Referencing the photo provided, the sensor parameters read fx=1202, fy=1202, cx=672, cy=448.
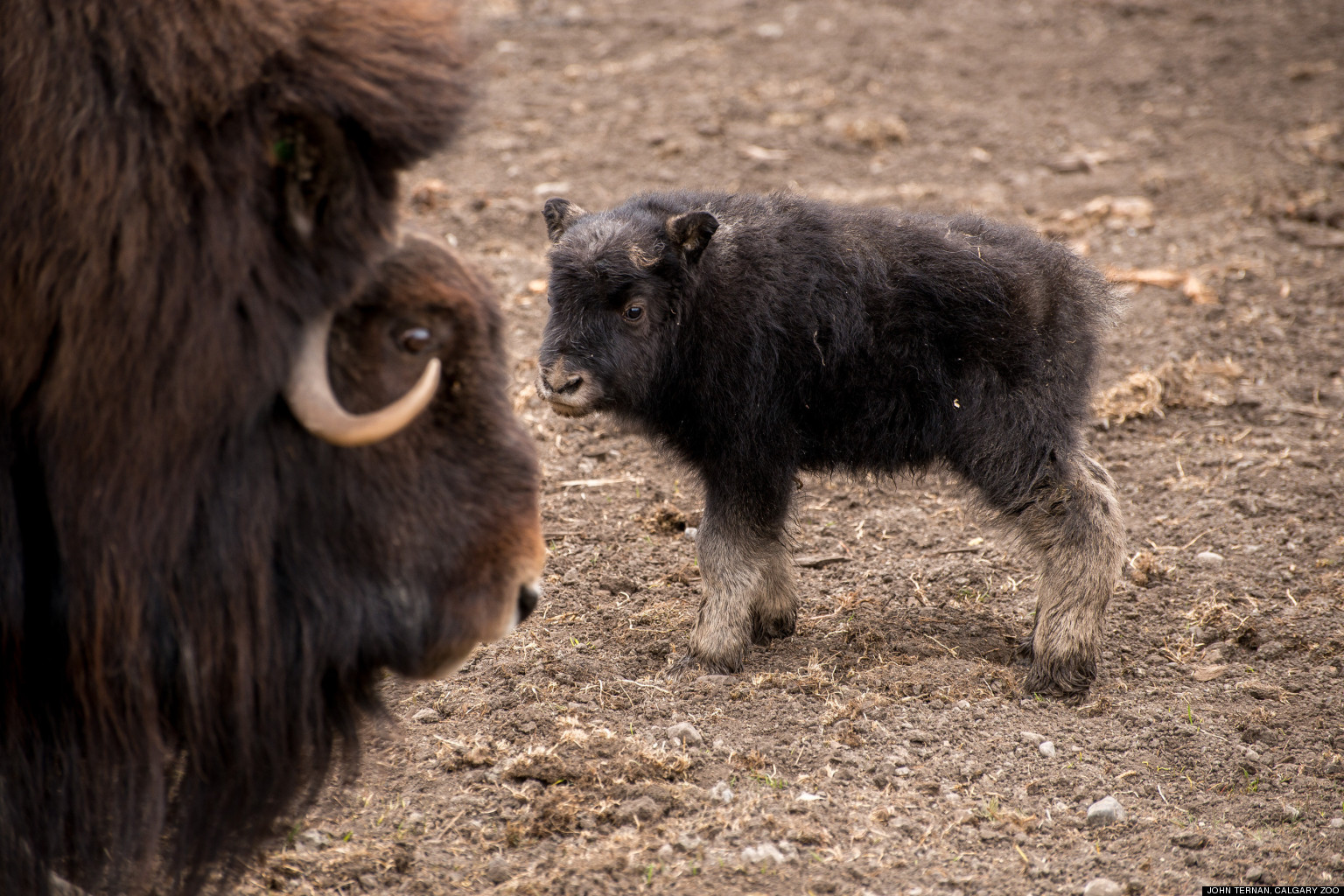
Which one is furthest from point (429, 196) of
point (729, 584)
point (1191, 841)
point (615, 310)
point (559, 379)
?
point (1191, 841)

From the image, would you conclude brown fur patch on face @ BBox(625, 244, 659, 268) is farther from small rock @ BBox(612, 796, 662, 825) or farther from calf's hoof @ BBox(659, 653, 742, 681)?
small rock @ BBox(612, 796, 662, 825)

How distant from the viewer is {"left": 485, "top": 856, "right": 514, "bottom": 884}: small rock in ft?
7.89

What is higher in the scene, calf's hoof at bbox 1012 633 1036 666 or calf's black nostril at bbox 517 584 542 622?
calf's black nostril at bbox 517 584 542 622

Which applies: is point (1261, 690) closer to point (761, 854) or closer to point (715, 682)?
point (715, 682)

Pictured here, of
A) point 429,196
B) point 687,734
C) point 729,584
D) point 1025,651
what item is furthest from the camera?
point 429,196

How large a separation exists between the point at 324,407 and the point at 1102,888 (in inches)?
70.2

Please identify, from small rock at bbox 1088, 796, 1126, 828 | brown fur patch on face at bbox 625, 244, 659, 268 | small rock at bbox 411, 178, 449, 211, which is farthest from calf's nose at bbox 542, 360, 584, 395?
small rock at bbox 411, 178, 449, 211

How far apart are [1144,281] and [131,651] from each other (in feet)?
16.0

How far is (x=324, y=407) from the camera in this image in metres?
1.77

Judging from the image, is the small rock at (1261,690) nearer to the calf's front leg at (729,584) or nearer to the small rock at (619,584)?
the calf's front leg at (729,584)

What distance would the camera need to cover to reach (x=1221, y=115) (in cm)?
749

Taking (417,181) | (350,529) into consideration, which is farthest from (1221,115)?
(350,529)

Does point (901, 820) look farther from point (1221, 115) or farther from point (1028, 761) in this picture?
point (1221, 115)

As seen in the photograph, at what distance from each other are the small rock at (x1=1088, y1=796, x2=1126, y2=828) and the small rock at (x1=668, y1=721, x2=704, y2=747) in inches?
35.2
